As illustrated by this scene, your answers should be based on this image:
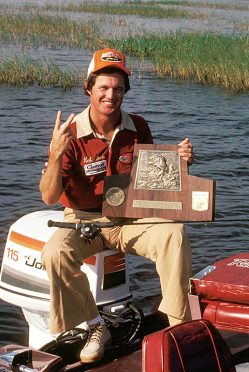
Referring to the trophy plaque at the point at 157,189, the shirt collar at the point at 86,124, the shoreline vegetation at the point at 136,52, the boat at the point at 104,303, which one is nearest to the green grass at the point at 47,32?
the shoreline vegetation at the point at 136,52

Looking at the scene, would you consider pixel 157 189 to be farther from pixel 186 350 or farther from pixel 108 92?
pixel 186 350

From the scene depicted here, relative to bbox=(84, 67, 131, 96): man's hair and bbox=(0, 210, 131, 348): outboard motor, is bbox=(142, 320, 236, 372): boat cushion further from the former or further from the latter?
bbox=(84, 67, 131, 96): man's hair

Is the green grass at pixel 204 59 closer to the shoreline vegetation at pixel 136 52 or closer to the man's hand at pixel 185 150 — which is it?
the shoreline vegetation at pixel 136 52

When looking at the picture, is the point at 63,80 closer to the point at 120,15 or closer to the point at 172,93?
the point at 172,93

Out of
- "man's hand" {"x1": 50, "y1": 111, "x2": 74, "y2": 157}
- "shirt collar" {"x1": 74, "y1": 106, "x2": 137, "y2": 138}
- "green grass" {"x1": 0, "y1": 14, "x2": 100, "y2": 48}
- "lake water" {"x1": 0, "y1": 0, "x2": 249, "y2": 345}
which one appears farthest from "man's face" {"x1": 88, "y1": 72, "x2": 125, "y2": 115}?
"green grass" {"x1": 0, "y1": 14, "x2": 100, "y2": 48}

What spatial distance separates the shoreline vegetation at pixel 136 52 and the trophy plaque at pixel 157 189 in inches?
616

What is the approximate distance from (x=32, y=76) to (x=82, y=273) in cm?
1635

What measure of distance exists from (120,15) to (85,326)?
40.8m

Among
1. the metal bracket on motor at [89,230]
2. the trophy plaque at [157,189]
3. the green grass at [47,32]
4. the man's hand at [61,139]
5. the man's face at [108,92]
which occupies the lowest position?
the metal bracket on motor at [89,230]

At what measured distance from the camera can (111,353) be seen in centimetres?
501

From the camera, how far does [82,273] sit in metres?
4.97

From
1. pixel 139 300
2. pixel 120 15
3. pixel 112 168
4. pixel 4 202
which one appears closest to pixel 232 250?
pixel 139 300

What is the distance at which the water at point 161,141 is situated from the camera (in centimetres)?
951

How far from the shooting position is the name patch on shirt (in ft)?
17.3
